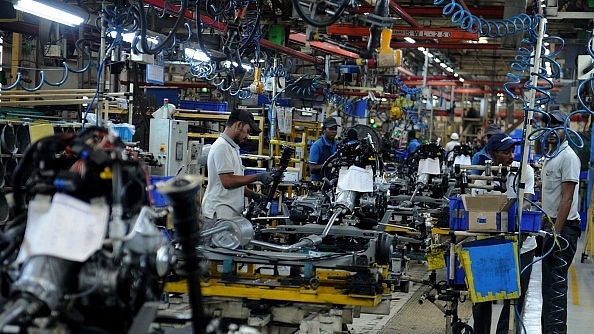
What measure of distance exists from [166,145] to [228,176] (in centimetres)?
539

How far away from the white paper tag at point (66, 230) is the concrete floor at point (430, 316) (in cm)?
335

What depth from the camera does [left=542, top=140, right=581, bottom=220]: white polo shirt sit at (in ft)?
20.3

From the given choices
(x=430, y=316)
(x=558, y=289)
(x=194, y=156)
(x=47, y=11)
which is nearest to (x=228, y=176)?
(x=558, y=289)

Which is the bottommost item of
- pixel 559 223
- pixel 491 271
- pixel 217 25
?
pixel 491 271

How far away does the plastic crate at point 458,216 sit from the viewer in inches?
219

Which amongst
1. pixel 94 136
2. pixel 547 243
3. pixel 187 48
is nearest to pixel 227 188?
pixel 547 243

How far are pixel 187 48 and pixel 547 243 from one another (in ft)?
24.3

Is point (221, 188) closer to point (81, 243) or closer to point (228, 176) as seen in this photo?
point (228, 176)

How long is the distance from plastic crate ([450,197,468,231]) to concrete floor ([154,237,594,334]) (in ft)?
3.51

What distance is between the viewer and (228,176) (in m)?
6.04

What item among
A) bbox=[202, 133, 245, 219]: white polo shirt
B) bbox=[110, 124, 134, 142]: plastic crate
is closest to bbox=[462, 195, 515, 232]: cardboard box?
bbox=[202, 133, 245, 219]: white polo shirt

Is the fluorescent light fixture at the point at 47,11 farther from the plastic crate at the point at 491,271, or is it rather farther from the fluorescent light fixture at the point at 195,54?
the plastic crate at the point at 491,271

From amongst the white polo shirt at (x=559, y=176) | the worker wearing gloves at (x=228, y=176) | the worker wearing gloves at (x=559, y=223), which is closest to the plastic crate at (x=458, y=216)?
the worker wearing gloves at (x=559, y=223)

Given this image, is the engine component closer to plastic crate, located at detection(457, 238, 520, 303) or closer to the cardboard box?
plastic crate, located at detection(457, 238, 520, 303)
